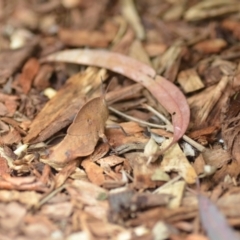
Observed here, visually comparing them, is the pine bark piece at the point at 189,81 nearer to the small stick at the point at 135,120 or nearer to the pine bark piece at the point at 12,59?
the small stick at the point at 135,120

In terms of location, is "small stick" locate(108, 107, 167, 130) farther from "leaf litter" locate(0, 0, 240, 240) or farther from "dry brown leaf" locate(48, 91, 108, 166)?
"dry brown leaf" locate(48, 91, 108, 166)

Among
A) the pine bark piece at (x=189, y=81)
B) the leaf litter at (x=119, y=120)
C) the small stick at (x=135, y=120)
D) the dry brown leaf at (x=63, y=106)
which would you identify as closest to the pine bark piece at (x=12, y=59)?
the leaf litter at (x=119, y=120)

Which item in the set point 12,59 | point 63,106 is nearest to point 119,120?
point 63,106

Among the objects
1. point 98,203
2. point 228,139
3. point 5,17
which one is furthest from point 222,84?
point 5,17

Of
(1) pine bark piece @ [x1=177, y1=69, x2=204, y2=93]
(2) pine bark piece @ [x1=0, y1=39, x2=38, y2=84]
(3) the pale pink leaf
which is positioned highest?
(2) pine bark piece @ [x1=0, y1=39, x2=38, y2=84]

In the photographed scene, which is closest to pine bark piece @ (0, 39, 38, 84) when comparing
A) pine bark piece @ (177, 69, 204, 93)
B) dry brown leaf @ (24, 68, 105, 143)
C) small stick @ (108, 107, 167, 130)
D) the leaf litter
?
the leaf litter

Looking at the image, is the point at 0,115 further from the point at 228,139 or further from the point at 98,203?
the point at 228,139

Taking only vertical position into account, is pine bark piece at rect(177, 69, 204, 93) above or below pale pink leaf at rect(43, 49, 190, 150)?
below

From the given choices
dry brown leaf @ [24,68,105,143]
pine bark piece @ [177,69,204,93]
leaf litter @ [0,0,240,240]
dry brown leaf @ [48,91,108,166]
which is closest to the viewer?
leaf litter @ [0,0,240,240]
